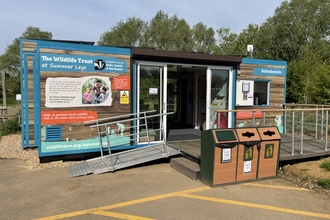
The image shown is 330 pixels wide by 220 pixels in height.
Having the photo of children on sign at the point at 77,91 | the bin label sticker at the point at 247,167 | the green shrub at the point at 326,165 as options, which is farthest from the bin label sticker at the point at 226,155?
the photo of children on sign at the point at 77,91

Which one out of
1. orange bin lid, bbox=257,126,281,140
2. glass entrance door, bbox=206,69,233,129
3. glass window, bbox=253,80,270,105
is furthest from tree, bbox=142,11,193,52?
orange bin lid, bbox=257,126,281,140

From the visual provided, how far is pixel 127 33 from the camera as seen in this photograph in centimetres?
2997

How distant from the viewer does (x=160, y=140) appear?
24.2 feet

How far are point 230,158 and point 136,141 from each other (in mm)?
2883

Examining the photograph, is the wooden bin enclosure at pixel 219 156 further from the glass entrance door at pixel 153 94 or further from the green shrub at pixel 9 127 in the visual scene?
the green shrub at pixel 9 127

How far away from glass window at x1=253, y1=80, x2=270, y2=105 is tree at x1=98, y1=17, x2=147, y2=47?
22.7 meters

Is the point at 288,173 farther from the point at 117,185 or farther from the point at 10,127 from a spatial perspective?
the point at 10,127

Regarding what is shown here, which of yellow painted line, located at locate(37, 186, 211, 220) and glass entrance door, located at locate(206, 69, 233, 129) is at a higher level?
glass entrance door, located at locate(206, 69, 233, 129)

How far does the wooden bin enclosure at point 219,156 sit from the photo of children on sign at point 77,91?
9.47 feet

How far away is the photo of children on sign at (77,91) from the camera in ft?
20.2

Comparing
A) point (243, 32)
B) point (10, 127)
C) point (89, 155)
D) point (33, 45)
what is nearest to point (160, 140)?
point (89, 155)

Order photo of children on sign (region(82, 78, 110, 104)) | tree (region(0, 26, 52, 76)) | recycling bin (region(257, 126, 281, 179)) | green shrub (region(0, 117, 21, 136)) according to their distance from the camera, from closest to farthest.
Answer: recycling bin (region(257, 126, 281, 179)), photo of children on sign (region(82, 78, 110, 104)), green shrub (region(0, 117, 21, 136)), tree (region(0, 26, 52, 76))

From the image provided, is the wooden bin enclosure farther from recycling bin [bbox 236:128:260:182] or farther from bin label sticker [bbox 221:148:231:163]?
recycling bin [bbox 236:128:260:182]

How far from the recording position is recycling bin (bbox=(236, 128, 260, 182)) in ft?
16.4
